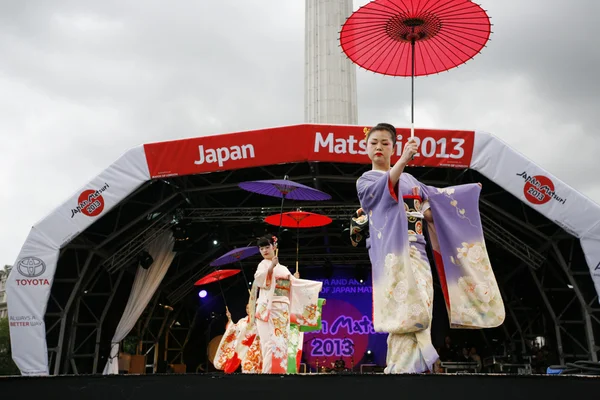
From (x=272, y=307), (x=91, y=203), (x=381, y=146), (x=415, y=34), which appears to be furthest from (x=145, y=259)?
(x=381, y=146)

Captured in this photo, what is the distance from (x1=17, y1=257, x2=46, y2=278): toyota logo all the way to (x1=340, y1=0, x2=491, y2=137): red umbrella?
19.6ft

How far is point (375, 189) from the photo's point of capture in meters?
3.09

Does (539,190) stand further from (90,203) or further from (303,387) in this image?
(303,387)

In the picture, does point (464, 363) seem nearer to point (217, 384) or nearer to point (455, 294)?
point (455, 294)

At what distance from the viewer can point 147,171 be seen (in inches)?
329

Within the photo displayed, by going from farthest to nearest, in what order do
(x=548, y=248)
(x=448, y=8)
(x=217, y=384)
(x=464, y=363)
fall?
(x=464, y=363) < (x=548, y=248) < (x=448, y=8) < (x=217, y=384)

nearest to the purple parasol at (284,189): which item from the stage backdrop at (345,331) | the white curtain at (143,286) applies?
the white curtain at (143,286)

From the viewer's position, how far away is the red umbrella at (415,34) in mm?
3902

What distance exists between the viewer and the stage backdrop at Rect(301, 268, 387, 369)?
1430cm

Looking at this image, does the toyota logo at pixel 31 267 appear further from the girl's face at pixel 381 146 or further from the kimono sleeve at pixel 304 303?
the girl's face at pixel 381 146

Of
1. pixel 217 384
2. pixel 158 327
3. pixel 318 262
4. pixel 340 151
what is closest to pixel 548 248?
pixel 340 151

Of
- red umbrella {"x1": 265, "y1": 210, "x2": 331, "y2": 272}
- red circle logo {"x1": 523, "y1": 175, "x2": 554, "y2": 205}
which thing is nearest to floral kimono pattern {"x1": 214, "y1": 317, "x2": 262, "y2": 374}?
red umbrella {"x1": 265, "y1": 210, "x2": 331, "y2": 272}

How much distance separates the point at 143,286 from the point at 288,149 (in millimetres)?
4545

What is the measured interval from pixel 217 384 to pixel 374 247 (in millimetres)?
1226
